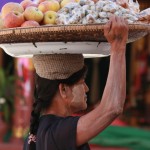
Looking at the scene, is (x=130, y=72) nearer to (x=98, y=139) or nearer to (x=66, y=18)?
(x=98, y=139)

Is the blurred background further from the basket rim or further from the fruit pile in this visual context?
the basket rim

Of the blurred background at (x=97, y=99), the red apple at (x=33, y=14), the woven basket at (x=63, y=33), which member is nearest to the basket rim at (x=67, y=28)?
the woven basket at (x=63, y=33)

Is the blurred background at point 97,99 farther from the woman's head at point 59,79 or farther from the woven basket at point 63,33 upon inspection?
the woven basket at point 63,33

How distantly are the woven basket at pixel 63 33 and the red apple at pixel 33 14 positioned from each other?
0.35 feet

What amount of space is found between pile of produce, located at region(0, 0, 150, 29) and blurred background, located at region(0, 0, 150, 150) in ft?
11.3

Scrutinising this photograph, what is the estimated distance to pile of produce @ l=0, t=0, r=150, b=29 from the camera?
2.21 m

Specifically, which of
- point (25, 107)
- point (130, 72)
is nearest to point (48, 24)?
point (25, 107)

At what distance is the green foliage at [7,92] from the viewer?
7742mm

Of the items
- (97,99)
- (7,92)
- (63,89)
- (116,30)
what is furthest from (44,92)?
(97,99)

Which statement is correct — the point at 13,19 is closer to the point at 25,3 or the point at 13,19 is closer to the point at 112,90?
the point at 25,3

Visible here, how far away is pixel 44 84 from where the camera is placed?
95.3 inches

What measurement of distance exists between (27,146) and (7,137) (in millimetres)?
5660

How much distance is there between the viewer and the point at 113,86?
210 centimetres

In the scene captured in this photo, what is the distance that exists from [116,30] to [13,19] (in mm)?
515
